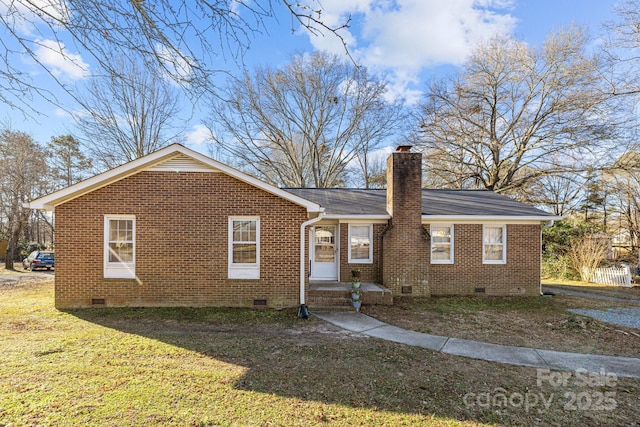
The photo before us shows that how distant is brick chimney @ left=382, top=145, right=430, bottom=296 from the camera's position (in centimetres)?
1077

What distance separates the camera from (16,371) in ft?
15.8

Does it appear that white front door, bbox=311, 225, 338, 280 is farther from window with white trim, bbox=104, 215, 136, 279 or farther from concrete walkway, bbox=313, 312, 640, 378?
window with white trim, bbox=104, 215, 136, 279

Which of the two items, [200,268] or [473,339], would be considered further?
[200,268]

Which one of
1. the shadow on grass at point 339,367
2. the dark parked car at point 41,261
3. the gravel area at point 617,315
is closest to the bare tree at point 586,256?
the gravel area at point 617,315

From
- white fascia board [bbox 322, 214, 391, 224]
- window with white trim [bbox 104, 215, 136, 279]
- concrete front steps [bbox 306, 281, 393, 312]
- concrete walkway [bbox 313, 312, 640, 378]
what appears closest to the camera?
concrete walkway [bbox 313, 312, 640, 378]

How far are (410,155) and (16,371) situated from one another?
36.4ft

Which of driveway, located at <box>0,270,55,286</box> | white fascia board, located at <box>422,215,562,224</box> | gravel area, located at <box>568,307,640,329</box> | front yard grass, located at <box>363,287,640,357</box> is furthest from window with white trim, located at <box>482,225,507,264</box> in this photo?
driveway, located at <box>0,270,55,286</box>

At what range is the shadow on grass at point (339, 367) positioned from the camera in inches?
159

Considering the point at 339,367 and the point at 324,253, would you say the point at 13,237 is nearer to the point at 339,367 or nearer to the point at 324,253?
the point at 324,253

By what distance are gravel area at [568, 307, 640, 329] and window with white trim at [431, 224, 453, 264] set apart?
3899 mm

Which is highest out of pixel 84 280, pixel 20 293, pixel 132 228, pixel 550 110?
pixel 550 110

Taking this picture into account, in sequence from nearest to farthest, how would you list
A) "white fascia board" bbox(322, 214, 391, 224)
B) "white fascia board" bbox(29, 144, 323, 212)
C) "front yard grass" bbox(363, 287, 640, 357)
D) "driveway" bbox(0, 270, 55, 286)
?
1. "front yard grass" bbox(363, 287, 640, 357)
2. "white fascia board" bbox(29, 144, 323, 212)
3. "white fascia board" bbox(322, 214, 391, 224)
4. "driveway" bbox(0, 270, 55, 286)

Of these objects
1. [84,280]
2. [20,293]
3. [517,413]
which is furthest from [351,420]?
[20,293]

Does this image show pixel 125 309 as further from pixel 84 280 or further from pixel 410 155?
pixel 410 155
